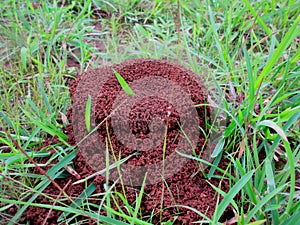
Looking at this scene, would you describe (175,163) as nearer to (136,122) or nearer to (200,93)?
(136,122)

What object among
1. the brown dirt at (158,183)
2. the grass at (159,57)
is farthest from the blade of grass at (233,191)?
the brown dirt at (158,183)

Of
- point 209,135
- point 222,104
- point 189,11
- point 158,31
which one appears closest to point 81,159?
point 209,135

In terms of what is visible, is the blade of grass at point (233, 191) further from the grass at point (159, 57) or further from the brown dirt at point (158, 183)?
the brown dirt at point (158, 183)

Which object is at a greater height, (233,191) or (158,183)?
(233,191)

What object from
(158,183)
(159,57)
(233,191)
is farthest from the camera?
(159,57)

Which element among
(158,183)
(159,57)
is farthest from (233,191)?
(159,57)

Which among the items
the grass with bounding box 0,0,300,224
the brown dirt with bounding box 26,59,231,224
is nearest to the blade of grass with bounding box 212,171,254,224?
the grass with bounding box 0,0,300,224

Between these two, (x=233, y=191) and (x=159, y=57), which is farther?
(x=159, y=57)

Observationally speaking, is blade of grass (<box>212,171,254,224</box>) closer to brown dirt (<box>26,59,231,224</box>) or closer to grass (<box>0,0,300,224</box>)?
grass (<box>0,0,300,224</box>)

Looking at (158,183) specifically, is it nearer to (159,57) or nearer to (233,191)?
(233,191)
